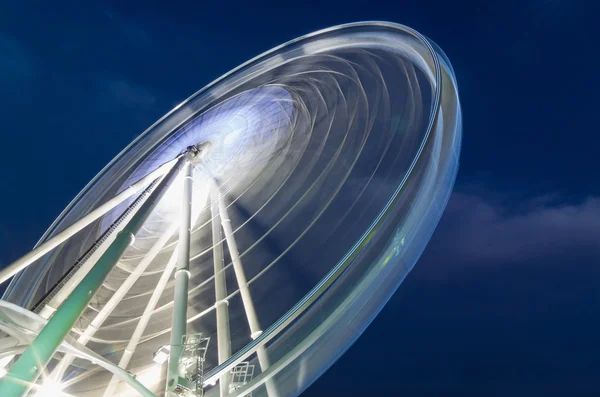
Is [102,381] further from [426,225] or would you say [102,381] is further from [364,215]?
[426,225]

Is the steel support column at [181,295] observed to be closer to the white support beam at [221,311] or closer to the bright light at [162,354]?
the bright light at [162,354]

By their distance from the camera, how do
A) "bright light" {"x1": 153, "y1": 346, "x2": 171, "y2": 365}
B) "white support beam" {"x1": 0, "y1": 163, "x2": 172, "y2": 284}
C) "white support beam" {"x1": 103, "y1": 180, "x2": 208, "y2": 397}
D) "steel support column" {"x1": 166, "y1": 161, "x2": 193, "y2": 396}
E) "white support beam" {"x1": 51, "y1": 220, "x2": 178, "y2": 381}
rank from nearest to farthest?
"steel support column" {"x1": 166, "y1": 161, "x2": 193, "y2": 396} < "bright light" {"x1": 153, "y1": 346, "x2": 171, "y2": 365} < "white support beam" {"x1": 0, "y1": 163, "x2": 172, "y2": 284} < "white support beam" {"x1": 51, "y1": 220, "x2": 178, "y2": 381} < "white support beam" {"x1": 103, "y1": 180, "x2": 208, "y2": 397}

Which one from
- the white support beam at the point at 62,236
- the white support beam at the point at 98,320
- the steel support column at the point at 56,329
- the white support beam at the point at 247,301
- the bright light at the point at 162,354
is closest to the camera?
the steel support column at the point at 56,329

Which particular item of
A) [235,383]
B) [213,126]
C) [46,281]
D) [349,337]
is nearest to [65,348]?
[235,383]

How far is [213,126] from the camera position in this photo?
40.2 feet

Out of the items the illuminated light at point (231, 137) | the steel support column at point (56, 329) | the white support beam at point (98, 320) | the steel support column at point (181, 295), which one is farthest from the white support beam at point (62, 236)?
the illuminated light at point (231, 137)

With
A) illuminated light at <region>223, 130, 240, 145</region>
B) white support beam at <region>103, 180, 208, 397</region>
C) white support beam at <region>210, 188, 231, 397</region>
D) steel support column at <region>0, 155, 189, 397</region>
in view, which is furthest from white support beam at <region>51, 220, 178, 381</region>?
illuminated light at <region>223, 130, 240, 145</region>

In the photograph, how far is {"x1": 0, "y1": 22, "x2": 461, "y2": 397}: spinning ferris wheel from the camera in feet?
15.4

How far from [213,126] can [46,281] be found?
5514 mm

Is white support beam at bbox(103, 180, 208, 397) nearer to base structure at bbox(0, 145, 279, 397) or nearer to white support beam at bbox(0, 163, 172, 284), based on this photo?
base structure at bbox(0, 145, 279, 397)

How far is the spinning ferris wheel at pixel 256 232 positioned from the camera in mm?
4707

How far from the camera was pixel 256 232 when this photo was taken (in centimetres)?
1139

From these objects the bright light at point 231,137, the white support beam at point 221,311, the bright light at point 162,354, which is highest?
the bright light at point 231,137

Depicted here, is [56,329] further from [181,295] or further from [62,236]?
[62,236]
